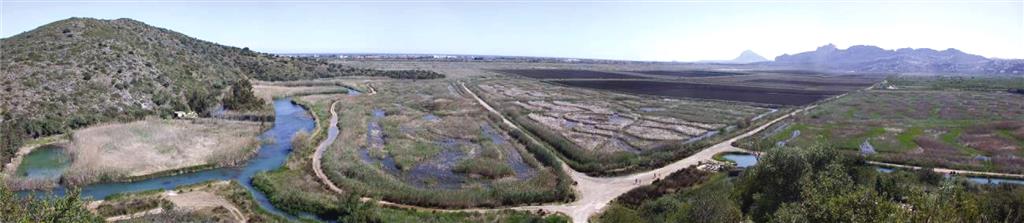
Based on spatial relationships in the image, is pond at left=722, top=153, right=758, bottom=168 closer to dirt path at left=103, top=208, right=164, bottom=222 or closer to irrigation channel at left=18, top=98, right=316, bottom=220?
irrigation channel at left=18, top=98, right=316, bottom=220

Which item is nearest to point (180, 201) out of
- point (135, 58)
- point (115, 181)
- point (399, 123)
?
point (115, 181)

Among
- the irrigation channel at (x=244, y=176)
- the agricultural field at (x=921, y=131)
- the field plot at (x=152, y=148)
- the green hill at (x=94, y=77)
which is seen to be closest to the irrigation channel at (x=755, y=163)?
the agricultural field at (x=921, y=131)

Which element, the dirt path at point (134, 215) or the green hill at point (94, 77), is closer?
the dirt path at point (134, 215)

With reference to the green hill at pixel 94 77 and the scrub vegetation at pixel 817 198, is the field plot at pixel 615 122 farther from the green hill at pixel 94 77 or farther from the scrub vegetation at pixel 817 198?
the green hill at pixel 94 77

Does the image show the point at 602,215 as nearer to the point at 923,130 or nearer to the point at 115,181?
the point at 115,181

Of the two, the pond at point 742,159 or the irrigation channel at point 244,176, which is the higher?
the irrigation channel at point 244,176

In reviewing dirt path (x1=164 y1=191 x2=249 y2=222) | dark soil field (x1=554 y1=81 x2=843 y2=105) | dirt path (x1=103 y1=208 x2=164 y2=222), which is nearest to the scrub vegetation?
dirt path (x1=164 y1=191 x2=249 y2=222)

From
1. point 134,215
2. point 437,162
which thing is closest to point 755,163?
point 437,162
